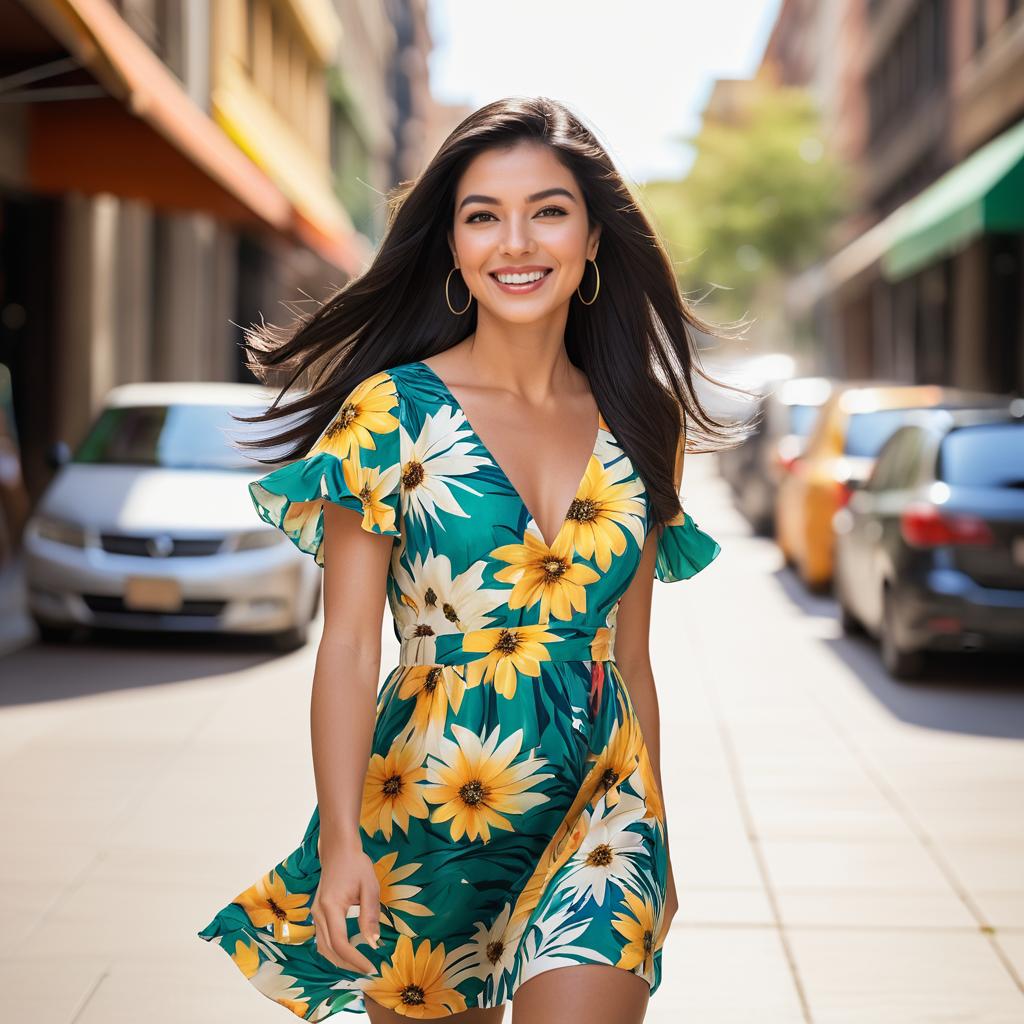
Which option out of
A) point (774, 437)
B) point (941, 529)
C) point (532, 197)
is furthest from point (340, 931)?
point (774, 437)

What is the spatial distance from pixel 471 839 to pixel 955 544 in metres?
7.56

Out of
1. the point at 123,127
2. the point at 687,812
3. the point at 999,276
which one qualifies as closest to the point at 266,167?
the point at 999,276

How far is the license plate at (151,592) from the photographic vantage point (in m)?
10.8

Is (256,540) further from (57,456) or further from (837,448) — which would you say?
(837,448)

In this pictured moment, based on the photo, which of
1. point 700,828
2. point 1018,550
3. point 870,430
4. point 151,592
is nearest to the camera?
point 700,828

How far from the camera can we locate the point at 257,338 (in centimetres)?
343

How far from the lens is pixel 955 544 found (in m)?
9.97

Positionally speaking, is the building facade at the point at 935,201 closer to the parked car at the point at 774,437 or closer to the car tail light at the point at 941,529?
the parked car at the point at 774,437

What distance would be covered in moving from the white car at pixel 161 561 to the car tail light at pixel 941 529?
342cm

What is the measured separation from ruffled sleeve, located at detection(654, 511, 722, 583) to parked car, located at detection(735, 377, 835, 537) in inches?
575

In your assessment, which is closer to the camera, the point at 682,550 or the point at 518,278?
the point at 518,278

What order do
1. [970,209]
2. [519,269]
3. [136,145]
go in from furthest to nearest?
[970,209], [136,145], [519,269]

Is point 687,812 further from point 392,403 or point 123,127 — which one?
point 123,127

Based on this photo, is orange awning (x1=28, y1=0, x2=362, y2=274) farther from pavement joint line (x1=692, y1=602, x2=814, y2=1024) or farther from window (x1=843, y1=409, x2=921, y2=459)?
window (x1=843, y1=409, x2=921, y2=459)
